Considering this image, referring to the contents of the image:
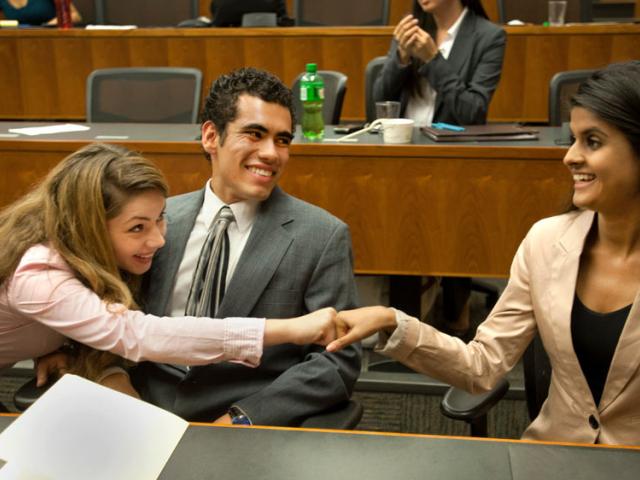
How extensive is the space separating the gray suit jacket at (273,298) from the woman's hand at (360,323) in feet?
0.32

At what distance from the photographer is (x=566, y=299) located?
1.71 m

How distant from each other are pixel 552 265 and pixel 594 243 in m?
0.12

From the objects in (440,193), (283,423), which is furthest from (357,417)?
(440,193)

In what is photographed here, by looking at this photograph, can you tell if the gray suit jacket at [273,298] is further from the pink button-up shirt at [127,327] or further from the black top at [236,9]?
the black top at [236,9]

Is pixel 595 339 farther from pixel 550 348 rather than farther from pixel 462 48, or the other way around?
pixel 462 48

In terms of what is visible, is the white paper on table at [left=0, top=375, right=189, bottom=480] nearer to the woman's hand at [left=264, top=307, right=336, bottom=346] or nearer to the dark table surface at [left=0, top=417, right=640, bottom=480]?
the dark table surface at [left=0, top=417, right=640, bottom=480]

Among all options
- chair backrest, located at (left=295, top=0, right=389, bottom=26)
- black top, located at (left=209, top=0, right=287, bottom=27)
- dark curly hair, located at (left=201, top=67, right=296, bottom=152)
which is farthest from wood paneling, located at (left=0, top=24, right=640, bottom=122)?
dark curly hair, located at (left=201, top=67, right=296, bottom=152)

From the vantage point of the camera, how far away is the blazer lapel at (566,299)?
5.55ft

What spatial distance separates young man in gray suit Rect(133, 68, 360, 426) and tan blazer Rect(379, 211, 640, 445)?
190 mm

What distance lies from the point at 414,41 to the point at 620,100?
6.08 feet

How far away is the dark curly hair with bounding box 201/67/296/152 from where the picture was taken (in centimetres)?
195

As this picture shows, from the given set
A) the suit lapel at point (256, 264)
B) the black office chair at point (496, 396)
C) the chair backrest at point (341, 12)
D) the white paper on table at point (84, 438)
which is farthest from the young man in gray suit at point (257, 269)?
the chair backrest at point (341, 12)

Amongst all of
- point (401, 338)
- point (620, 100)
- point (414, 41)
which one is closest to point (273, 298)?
point (401, 338)

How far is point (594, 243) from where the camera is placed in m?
1.78
